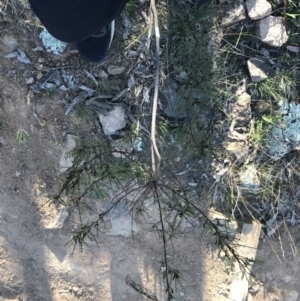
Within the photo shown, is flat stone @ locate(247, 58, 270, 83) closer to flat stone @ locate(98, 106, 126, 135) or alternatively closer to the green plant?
flat stone @ locate(98, 106, 126, 135)

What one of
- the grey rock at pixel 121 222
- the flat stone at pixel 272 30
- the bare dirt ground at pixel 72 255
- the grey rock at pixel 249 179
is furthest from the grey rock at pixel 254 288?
the flat stone at pixel 272 30

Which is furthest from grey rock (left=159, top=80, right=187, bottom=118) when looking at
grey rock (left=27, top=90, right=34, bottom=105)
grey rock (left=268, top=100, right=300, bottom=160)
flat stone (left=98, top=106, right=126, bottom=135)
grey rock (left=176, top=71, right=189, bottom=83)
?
grey rock (left=27, top=90, right=34, bottom=105)

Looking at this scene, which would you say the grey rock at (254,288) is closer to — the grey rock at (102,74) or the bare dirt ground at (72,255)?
the bare dirt ground at (72,255)

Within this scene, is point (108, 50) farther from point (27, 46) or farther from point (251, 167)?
point (251, 167)

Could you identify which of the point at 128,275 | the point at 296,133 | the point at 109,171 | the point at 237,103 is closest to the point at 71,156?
the point at 109,171

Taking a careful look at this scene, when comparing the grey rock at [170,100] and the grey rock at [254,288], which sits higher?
the grey rock at [170,100]
